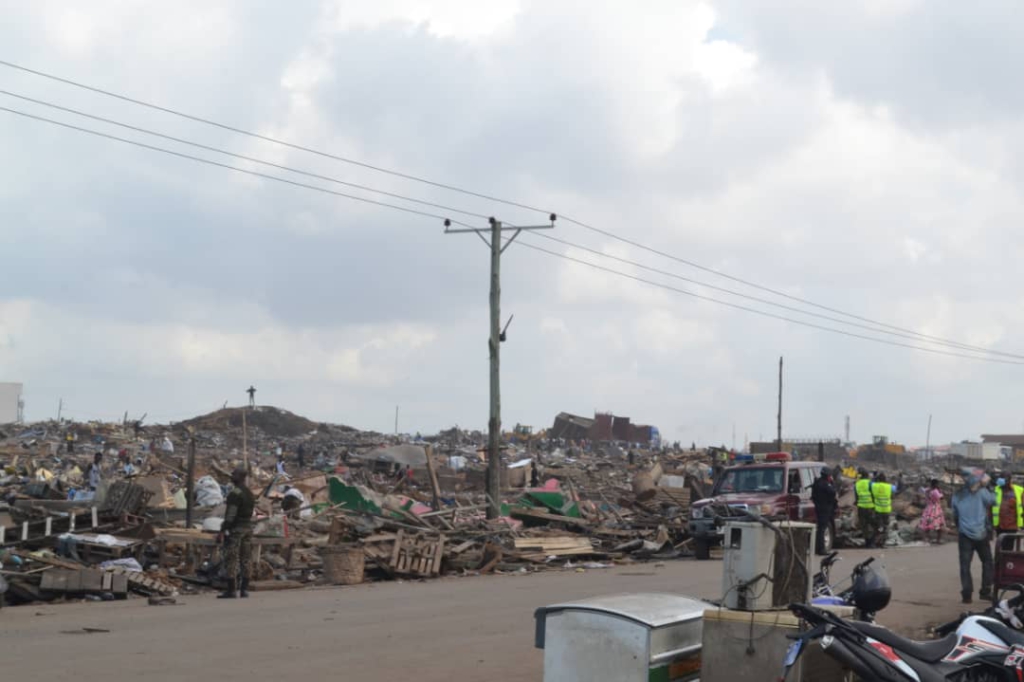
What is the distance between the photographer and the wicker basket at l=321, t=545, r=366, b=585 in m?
18.1

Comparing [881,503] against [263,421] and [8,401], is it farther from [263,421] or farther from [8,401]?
[8,401]

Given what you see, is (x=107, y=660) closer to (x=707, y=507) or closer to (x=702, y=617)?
(x=702, y=617)

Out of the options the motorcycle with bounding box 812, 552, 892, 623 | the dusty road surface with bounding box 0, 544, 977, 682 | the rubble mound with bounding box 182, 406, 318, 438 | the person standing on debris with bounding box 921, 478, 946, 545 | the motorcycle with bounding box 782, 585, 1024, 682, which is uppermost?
the rubble mound with bounding box 182, 406, 318, 438

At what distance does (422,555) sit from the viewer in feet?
64.2

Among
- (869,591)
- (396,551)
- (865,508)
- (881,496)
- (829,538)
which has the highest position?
(869,591)

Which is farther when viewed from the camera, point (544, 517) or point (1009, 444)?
point (1009, 444)

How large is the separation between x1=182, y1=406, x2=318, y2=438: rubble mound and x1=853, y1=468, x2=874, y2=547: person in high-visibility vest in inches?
2120

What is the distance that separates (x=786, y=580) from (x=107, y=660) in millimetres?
6650

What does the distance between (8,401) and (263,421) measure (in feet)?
70.7

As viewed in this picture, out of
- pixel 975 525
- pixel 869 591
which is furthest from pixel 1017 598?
pixel 975 525

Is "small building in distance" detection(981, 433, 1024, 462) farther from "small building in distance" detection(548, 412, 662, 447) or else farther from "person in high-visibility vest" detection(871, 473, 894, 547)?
"person in high-visibility vest" detection(871, 473, 894, 547)

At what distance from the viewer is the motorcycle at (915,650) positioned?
20.9ft

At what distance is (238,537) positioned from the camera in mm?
16344

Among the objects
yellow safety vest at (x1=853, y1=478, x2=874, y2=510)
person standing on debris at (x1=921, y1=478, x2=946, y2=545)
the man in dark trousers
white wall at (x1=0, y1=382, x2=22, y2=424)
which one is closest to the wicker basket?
the man in dark trousers
